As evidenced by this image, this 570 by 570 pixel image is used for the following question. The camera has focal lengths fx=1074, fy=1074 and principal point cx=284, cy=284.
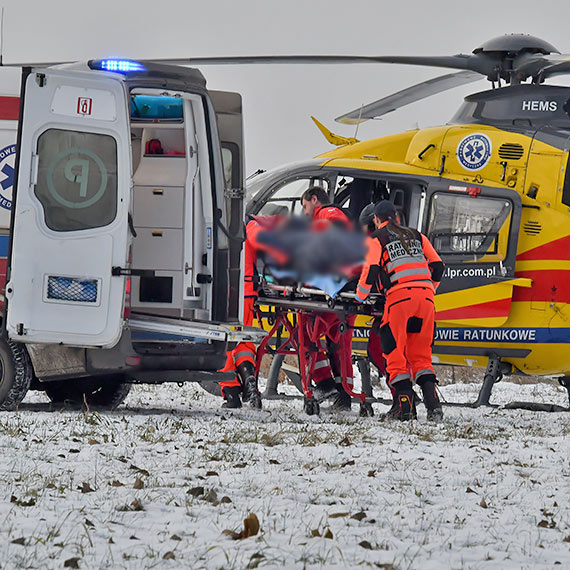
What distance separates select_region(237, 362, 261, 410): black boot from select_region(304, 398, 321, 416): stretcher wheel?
0.50 m

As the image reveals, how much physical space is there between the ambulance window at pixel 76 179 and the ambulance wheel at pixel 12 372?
3.55 ft

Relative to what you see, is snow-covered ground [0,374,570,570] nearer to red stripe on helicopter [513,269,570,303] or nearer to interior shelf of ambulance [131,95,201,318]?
interior shelf of ambulance [131,95,201,318]

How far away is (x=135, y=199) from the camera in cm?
896

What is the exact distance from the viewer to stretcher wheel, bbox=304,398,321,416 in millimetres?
9422

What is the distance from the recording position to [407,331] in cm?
896

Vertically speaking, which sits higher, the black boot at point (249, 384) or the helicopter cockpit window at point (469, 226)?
the helicopter cockpit window at point (469, 226)

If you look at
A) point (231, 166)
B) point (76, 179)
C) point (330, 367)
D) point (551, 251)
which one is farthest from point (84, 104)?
point (551, 251)

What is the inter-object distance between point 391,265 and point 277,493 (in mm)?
3873

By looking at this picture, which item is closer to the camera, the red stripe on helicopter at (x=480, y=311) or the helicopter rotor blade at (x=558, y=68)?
the helicopter rotor blade at (x=558, y=68)

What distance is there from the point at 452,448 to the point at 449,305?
442 centimetres

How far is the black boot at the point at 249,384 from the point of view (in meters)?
9.76

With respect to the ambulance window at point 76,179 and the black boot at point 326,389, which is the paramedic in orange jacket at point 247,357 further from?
the ambulance window at point 76,179

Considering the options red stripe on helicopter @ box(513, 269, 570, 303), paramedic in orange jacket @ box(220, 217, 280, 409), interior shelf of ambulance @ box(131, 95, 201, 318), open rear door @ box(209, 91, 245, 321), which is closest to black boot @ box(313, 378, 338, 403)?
paramedic in orange jacket @ box(220, 217, 280, 409)

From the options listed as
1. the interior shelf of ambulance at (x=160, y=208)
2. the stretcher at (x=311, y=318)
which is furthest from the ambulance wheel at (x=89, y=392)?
the stretcher at (x=311, y=318)
